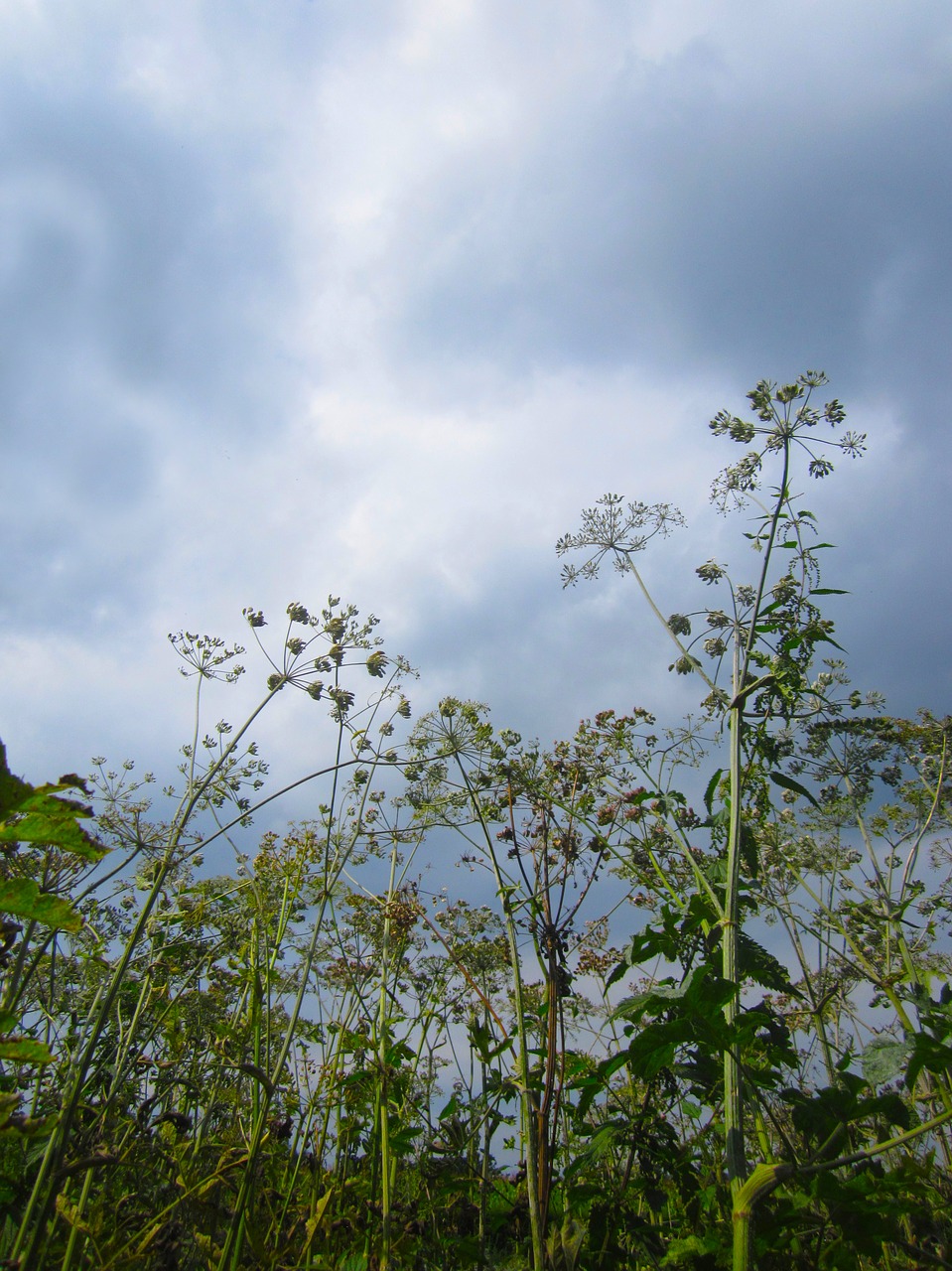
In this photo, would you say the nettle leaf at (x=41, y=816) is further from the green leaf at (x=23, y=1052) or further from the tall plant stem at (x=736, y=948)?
the tall plant stem at (x=736, y=948)

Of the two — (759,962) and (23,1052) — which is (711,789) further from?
(23,1052)

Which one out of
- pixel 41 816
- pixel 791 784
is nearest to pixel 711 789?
pixel 791 784

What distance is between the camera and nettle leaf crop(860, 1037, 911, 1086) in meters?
2.70

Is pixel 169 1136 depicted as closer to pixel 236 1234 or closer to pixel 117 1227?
pixel 117 1227

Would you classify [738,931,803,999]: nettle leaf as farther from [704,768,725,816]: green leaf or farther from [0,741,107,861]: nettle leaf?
[0,741,107,861]: nettle leaf

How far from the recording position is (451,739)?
6855mm

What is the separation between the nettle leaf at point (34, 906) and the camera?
5.32ft

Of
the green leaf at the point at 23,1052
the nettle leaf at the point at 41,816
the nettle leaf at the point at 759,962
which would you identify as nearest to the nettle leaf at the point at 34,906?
the nettle leaf at the point at 41,816

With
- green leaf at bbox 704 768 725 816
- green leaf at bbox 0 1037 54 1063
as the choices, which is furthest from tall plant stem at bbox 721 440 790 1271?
green leaf at bbox 0 1037 54 1063

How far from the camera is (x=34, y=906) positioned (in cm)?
165

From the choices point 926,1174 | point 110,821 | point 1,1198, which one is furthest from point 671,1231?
point 110,821

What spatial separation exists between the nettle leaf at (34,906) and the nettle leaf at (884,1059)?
2.94 meters

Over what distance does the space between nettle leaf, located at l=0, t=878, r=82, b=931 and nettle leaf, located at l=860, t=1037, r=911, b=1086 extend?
116 inches

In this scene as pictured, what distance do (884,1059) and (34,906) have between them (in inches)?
123
